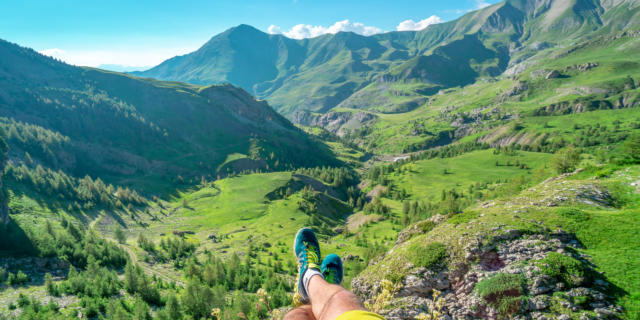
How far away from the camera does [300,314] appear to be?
7.55 metres

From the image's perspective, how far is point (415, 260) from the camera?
2012 centimetres

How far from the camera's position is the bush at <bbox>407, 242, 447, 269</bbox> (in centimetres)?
1945

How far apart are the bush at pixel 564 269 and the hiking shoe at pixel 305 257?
14.0 m

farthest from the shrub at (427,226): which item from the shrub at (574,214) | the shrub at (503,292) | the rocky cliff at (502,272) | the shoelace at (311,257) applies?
the shoelace at (311,257)

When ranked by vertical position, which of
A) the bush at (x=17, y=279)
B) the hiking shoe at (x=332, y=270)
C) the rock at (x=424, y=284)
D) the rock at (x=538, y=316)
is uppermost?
the hiking shoe at (x=332, y=270)

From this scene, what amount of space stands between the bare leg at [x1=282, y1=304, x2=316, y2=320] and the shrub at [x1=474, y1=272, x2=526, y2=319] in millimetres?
13142

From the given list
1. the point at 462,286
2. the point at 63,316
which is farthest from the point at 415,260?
the point at 63,316

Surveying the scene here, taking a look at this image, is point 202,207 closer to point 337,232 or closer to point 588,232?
point 337,232

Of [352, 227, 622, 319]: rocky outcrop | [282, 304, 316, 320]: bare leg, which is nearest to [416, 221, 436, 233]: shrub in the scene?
[352, 227, 622, 319]: rocky outcrop

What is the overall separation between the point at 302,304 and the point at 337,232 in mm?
109771

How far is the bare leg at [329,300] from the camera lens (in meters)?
6.08

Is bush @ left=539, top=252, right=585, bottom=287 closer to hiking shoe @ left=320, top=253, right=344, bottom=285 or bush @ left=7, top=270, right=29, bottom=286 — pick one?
hiking shoe @ left=320, top=253, right=344, bottom=285

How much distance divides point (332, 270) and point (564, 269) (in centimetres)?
1467

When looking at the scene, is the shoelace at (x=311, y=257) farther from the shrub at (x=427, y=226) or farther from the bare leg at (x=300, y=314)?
the shrub at (x=427, y=226)
